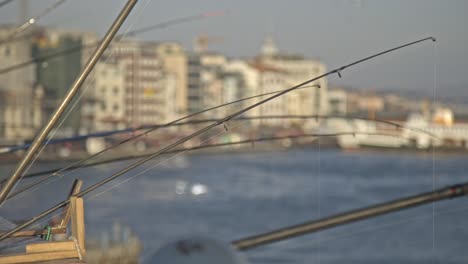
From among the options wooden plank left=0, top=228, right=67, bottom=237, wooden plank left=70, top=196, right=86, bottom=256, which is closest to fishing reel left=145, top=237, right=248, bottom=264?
wooden plank left=70, top=196, right=86, bottom=256

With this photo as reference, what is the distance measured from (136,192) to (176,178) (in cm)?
769

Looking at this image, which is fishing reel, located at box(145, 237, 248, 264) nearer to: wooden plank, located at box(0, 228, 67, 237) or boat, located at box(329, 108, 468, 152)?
wooden plank, located at box(0, 228, 67, 237)

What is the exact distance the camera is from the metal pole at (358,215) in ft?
11.9

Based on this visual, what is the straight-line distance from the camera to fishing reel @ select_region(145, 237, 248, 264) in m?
2.38

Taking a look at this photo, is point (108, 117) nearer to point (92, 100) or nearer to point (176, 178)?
point (92, 100)

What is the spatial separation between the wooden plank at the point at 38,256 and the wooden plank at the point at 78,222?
4 centimetres

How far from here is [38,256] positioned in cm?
349

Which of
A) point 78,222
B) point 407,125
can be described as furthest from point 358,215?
point 407,125

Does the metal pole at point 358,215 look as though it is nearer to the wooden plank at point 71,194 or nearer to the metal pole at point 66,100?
the wooden plank at point 71,194

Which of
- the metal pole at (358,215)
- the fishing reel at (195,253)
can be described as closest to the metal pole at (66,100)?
the metal pole at (358,215)

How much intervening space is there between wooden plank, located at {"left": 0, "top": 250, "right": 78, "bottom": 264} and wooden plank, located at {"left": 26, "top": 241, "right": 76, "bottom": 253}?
0.03 feet

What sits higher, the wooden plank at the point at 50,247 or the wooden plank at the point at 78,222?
the wooden plank at the point at 78,222

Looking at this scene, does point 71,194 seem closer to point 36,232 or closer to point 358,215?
point 36,232

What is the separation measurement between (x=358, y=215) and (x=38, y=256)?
968 mm
